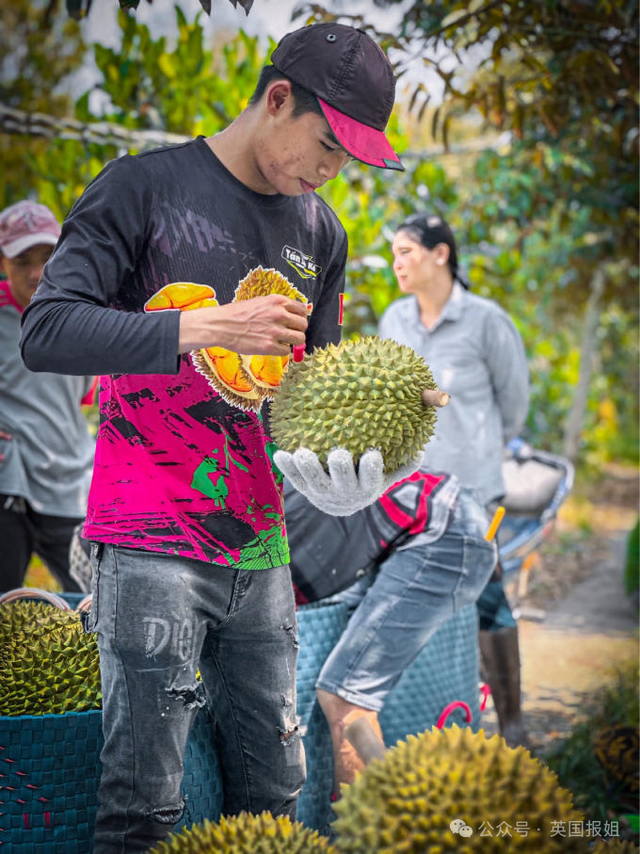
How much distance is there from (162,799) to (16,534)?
1.65 m

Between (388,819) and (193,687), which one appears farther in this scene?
(193,687)

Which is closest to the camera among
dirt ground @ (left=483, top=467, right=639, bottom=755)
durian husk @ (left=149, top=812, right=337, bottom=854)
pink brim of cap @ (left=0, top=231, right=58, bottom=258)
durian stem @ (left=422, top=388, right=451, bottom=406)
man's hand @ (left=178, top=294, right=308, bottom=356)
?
durian husk @ (left=149, top=812, right=337, bottom=854)

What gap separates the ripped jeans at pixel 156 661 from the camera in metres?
1.44

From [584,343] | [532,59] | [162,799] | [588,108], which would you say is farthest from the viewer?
[584,343]

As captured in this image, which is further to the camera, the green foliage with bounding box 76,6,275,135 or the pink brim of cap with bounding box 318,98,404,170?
the green foliage with bounding box 76,6,275,135

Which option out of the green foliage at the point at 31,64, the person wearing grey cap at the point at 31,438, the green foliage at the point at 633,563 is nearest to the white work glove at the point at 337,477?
the person wearing grey cap at the point at 31,438

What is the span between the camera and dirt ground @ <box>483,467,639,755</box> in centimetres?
418

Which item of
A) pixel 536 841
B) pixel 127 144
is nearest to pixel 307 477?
pixel 536 841

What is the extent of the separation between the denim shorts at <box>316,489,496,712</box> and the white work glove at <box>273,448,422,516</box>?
64 centimetres

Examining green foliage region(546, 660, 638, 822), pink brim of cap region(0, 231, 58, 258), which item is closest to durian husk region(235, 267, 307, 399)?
pink brim of cap region(0, 231, 58, 258)

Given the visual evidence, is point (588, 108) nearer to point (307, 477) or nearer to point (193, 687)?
point (307, 477)

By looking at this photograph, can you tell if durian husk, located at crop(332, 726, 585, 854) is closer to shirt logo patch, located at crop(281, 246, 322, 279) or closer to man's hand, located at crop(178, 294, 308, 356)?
man's hand, located at crop(178, 294, 308, 356)

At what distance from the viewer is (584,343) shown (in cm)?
909

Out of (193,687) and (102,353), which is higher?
(102,353)
